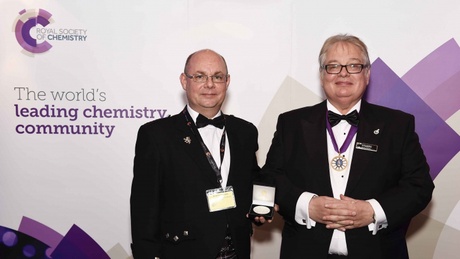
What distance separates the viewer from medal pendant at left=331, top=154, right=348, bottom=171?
263cm

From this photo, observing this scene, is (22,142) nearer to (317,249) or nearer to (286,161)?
(286,161)

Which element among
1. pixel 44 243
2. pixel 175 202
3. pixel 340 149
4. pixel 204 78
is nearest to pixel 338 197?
pixel 340 149

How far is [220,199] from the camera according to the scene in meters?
2.78

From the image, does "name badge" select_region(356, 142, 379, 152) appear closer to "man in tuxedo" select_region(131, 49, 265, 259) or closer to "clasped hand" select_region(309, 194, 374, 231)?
"clasped hand" select_region(309, 194, 374, 231)

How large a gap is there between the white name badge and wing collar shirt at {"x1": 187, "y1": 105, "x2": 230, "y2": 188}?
0.07 meters

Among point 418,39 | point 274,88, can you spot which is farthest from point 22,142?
point 418,39

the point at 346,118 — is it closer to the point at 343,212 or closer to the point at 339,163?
the point at 339,163

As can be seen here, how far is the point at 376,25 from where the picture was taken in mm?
4328

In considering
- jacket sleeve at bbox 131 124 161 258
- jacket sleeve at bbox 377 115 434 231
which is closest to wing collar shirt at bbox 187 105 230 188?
jacket sleeve at bbox 131 124 161 258

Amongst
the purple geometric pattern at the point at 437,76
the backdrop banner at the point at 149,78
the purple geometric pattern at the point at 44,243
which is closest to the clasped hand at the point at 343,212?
the backdrop banner at the point at 149,78

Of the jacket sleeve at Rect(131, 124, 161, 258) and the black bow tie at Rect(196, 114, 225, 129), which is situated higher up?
the black bow tie at Rect(196, 114, 225, 129)

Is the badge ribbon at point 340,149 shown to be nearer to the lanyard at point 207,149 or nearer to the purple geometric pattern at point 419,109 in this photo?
the lanyard at point 207,149

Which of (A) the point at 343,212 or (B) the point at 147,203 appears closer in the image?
(A) the point at 343,212

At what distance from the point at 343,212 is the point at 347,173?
10.6 inches
